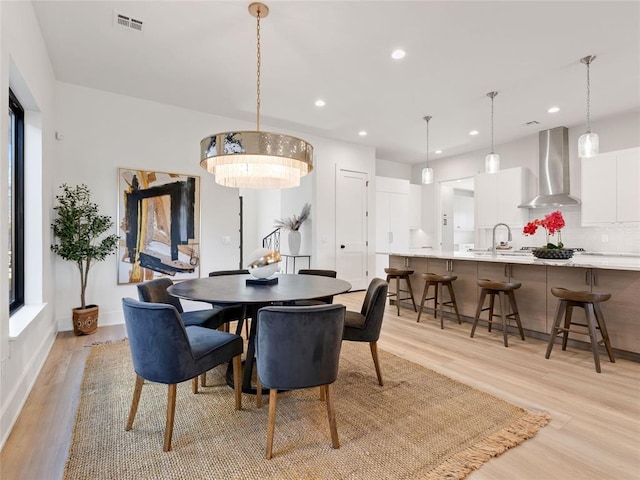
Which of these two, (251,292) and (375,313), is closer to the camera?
(251,292)

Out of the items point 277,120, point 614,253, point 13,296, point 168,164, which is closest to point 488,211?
point 614,253

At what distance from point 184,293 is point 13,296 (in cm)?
185

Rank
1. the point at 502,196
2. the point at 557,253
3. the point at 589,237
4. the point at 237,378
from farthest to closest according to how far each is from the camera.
Result: the point at 502,196
the point at 589,237
the point at 557,253
the point at 237,378

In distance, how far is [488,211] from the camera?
639 centimetres

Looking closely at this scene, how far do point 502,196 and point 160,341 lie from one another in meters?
6.25

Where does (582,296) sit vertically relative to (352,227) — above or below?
below

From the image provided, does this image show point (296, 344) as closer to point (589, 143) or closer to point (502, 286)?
point (502, 286)

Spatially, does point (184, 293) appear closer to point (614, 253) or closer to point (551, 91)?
point (551, 91)

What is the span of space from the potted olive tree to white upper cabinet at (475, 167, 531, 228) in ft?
20.3

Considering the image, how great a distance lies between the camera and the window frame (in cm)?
290

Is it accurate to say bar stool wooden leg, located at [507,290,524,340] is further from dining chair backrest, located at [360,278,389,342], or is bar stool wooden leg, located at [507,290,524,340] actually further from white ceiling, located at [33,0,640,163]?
white ceiling, located at [33,0,640,163]

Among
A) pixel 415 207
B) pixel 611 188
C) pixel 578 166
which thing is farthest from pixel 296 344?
pixel 415 207

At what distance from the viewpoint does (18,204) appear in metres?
2.96

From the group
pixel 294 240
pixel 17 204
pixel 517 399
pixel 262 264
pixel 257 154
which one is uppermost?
pixel 257 154
